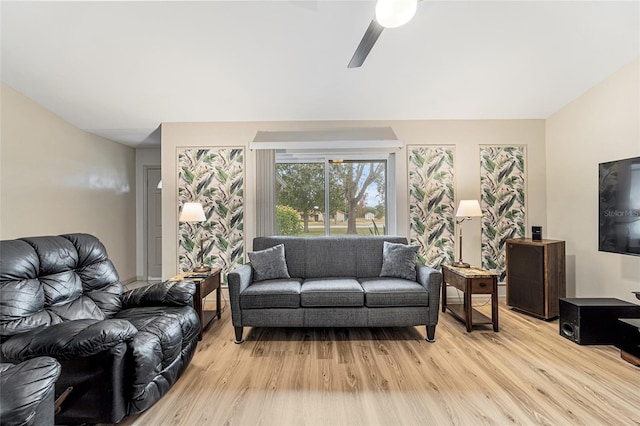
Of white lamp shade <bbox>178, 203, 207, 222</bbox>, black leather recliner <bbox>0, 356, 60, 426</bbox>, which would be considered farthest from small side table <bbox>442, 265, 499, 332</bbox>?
black leather recliner <bbox>0, 356, 60, 426</bbox>

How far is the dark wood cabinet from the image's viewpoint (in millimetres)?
3098

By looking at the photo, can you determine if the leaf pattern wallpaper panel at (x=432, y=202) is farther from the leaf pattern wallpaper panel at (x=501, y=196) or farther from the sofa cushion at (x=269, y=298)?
the sofa cushion at (x=269, y=298)

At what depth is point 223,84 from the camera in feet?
10.4

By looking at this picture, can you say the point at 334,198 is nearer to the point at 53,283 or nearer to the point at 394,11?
the point at 394,11

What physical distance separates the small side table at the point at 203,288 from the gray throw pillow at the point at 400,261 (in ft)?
6.03

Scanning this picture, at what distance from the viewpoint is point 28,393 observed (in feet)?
3.59

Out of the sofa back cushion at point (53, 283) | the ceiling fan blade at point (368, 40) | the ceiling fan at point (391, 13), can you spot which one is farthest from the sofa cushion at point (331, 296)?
the ceiling fan at point (391, 13)

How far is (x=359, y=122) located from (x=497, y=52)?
1.66 m

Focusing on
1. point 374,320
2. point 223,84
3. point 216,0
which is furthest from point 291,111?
point 374,320

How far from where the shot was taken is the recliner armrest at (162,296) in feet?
7.33

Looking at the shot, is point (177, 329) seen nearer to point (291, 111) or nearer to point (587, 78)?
point (291, 111)

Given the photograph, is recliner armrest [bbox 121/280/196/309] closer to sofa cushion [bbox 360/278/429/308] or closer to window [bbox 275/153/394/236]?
sofa cushion [bbox 360/278/429/308]

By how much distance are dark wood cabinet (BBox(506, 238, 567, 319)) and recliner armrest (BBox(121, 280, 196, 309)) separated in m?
3.50

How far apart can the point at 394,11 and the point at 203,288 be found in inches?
108
